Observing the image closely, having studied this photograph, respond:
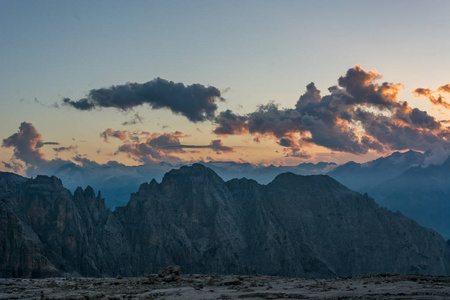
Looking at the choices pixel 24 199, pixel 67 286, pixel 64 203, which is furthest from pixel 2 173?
pixel 67 286

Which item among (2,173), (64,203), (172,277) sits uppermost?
(2,173)

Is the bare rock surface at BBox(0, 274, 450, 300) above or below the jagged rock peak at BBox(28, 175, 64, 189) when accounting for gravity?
below

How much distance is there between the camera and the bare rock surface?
1698 inches

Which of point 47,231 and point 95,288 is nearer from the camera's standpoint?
point 95,288

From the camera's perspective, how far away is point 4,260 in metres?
152

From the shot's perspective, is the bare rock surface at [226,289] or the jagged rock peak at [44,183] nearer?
the bare rock surface at [226,289]

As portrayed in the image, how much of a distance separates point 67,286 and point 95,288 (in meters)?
4.60

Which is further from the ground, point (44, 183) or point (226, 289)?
point (44, 183)

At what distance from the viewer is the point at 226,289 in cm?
5103

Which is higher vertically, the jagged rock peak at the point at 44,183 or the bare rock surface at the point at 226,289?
the jagged rock peak at the point at 44,183

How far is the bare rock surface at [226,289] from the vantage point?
43.1m

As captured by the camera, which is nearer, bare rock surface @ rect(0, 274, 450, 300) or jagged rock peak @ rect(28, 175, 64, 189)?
bare rock surface @ rect(0, 274, 450, 300)

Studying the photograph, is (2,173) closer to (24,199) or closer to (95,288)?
(24,199)

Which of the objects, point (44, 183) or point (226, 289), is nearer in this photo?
Answer: point (226, 289)
